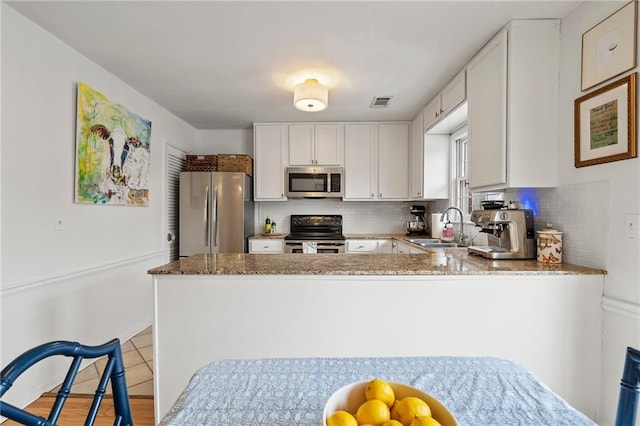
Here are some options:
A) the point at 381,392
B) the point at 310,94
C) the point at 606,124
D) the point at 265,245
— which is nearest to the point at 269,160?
the point at 265,245

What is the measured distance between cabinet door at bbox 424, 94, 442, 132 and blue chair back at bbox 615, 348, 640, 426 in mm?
2660

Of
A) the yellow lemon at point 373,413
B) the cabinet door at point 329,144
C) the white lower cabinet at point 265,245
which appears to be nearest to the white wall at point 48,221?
the white lower cabinet at point 265,245

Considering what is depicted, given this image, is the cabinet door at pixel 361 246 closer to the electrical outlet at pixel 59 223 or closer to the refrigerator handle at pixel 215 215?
the refrigerator handle at pixel 215 215

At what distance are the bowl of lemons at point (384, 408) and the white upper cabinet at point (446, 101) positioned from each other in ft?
8.06

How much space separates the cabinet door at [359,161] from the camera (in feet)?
13.7

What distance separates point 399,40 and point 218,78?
1524 millimetres

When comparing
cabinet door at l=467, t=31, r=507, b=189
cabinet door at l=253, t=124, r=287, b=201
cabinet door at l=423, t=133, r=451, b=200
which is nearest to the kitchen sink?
cabinet door at l=423, t=133, r=451, b=200

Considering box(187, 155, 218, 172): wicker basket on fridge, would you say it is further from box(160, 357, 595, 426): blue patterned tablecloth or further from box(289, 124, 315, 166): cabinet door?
box(160, 357, 595, 426): blue patterned tablecloth

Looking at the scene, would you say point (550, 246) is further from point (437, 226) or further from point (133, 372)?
point (133, 372)

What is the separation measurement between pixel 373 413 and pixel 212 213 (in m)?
3.50

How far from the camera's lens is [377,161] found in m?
4.20

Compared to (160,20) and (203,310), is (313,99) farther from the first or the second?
(203,310)

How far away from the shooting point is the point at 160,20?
1.94 meters

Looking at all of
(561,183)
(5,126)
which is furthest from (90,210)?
(561,183)
